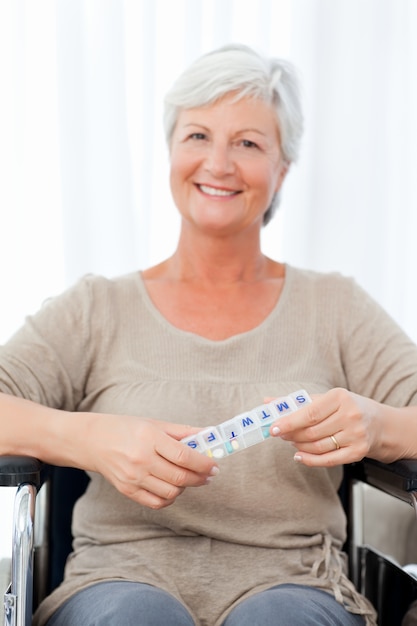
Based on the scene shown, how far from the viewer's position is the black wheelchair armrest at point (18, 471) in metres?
1.34

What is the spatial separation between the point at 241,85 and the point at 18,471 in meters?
0.80

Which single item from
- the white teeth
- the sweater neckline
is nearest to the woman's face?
the white teeth

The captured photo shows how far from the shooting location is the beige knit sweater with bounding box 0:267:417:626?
4.91ft

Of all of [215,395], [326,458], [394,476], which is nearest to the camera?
[326,458]

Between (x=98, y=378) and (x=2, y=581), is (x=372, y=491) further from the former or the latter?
(x=2, y=581)

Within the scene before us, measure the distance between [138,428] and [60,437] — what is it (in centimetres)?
15

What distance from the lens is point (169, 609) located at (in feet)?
4.29

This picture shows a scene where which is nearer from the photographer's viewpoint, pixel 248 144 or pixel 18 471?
pixel 18 471

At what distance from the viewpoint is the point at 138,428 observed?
1328mm

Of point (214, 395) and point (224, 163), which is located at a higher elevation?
point (224, 163)

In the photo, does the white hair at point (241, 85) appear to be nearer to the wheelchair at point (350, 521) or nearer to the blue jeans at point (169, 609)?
the wheelchair at point (350, 521)

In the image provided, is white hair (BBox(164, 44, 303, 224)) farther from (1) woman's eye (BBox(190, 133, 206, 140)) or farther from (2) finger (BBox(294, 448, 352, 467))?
(2) finger (BBox(294, 448, 352, 467))

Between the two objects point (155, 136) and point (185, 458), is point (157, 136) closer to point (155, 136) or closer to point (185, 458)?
point (155, 136)

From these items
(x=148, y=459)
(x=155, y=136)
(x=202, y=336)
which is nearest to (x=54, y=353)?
(x=202, y=336)
